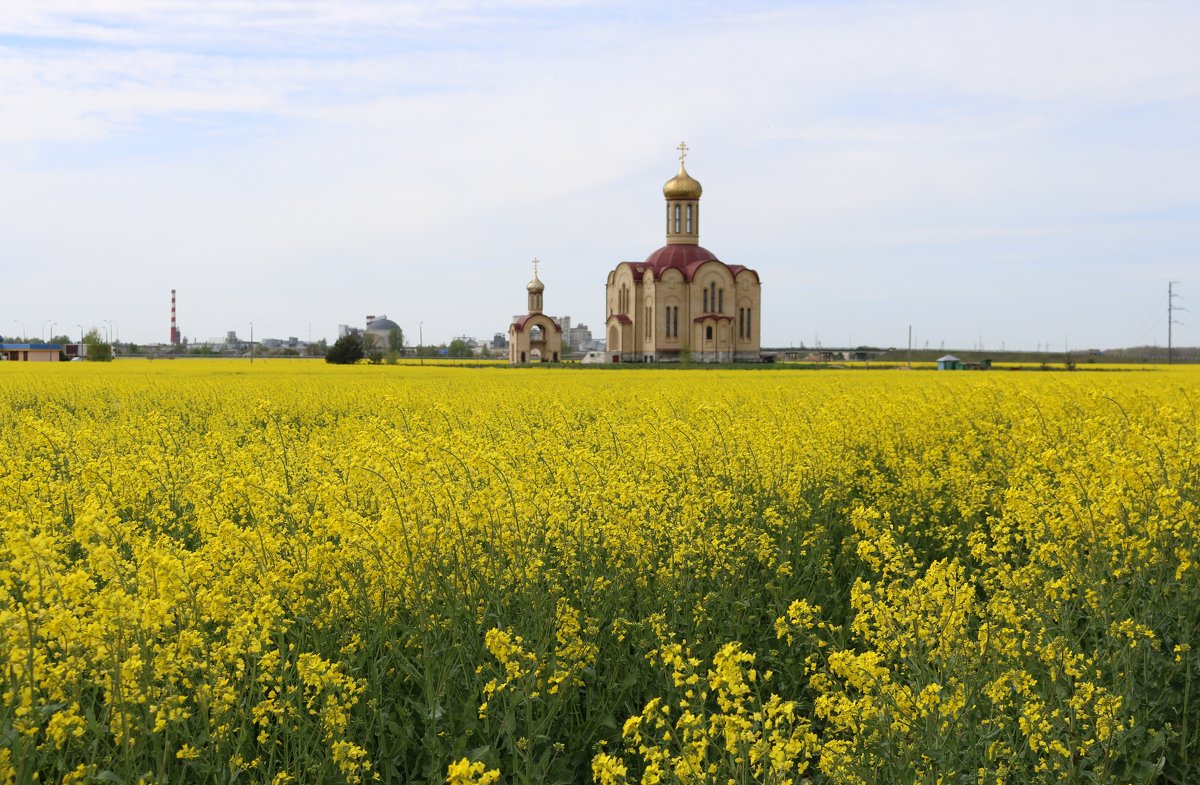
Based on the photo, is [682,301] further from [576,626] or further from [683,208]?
[576,626]

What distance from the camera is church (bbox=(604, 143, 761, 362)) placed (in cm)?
7194

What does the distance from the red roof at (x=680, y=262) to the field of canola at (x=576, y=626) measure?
2571 inches

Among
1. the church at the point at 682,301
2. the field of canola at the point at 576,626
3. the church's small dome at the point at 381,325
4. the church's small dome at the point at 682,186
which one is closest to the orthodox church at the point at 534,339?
the church at the point at 682,301

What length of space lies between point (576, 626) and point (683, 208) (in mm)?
73496

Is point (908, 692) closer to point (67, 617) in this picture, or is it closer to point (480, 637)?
point (480, 637)

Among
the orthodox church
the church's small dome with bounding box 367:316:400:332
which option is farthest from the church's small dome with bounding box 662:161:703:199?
the church's small dome with bounding box 367:316:400:332

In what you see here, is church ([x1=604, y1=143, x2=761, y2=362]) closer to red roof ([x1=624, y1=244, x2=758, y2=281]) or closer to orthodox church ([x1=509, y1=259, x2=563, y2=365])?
red roof ([x1=624, y1=244, x2=758, y2=281])

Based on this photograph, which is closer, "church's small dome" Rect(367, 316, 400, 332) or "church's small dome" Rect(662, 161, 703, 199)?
"church's small dome" Rect(662, 161, 703, 199)

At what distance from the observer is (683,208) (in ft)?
249

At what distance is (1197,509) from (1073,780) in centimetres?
296

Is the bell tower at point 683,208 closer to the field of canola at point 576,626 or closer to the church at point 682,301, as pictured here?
the church at point 682,301

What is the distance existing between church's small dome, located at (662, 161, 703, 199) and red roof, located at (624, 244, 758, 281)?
13.6 feet

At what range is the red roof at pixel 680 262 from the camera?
72.7 meters

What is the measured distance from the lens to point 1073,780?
12.2ft
